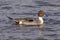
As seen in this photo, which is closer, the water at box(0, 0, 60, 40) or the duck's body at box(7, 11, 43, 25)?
the water at box(0, 0, 60, 40)

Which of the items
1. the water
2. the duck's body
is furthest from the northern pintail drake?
the water

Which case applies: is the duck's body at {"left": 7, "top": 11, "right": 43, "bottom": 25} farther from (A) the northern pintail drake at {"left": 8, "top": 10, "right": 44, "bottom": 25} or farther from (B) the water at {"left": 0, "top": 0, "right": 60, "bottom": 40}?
(B) the water at {"left": 0, "top": 0, "right": 60, "bottom": 40}

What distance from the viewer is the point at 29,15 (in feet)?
78.1

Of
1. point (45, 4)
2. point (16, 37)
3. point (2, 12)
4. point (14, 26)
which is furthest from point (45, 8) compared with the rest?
point (16, 37)

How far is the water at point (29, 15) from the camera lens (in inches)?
790

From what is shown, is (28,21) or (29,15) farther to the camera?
(29,15)

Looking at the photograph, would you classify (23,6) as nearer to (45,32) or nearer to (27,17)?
(27,17)

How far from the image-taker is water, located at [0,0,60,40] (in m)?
20.1

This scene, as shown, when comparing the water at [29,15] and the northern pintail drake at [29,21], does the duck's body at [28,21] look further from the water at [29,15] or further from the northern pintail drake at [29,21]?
the water at [29,15]

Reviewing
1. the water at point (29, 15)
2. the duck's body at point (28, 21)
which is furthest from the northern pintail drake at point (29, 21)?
the water at point (29, 15)

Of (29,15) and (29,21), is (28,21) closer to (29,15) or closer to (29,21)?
(29,21)

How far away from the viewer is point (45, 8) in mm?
25672

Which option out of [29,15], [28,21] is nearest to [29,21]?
[28,21]

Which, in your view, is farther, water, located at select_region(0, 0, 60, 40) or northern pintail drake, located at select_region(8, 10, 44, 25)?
northern pintail drake, located at select_region(8, 10, 44, 25)
